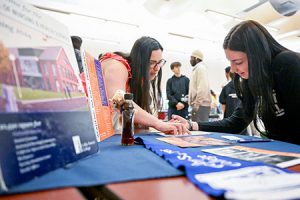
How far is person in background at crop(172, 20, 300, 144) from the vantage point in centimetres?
117

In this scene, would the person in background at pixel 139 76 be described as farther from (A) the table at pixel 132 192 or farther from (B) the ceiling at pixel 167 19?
(B) the ceiling at pixel 167 19

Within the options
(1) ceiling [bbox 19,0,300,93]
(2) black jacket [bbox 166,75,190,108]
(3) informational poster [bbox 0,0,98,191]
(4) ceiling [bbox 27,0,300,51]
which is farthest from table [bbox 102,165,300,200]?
(2) black jacket [bbox 166,75,190,108]

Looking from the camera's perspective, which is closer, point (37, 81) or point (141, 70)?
point (37, 81)

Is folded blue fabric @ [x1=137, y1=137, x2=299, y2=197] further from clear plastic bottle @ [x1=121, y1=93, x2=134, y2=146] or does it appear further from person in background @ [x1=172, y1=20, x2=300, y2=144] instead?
person in background @ [x1=172, y1=20, x2=300, y2=144]

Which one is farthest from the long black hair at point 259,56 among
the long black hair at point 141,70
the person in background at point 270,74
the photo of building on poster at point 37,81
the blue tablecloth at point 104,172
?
the photo of building on poster at point 37,81

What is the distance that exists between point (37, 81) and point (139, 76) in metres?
0.98

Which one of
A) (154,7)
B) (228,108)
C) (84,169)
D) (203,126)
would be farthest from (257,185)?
(154,7)

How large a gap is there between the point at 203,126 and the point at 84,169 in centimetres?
117

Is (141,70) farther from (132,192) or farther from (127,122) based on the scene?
(132,192)

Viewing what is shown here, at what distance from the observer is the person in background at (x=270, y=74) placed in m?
1.17

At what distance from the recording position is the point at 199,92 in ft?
12.5

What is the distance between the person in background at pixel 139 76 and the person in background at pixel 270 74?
446 mm

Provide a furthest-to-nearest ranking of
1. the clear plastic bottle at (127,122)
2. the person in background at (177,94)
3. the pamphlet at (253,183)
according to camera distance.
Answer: the person in background at (177,94)
the clear plastic bottle at (127,122)
the pamphlet at (253,183)

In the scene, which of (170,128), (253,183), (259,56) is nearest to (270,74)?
(259,56)
